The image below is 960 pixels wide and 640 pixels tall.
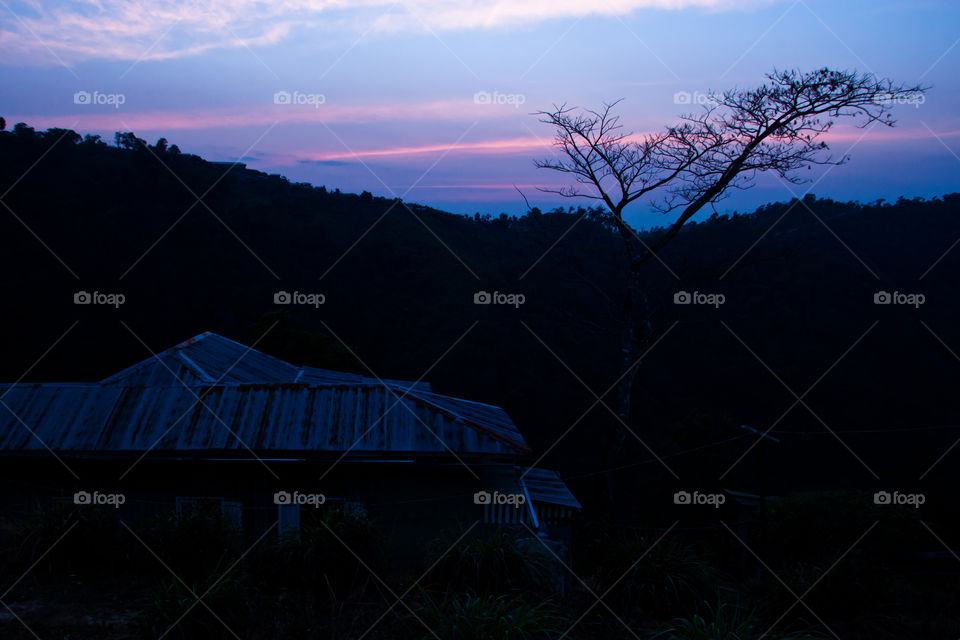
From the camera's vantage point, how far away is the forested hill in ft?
91.7

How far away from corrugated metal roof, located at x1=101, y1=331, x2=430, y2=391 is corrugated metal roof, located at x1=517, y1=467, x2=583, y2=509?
311 cm

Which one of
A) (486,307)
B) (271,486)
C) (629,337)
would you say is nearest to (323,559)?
(271,486)

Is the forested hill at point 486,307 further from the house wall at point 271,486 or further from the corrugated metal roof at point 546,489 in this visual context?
the house wall at point 271,486

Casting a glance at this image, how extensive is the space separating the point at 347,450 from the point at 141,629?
4269 millimetres

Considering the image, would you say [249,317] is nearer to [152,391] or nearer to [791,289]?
[152,391]

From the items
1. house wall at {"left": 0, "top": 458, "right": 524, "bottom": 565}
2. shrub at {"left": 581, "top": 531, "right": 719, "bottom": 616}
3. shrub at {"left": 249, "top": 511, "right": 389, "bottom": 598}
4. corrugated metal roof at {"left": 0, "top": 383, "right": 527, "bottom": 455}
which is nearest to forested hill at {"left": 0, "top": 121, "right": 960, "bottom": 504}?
corrugated metal roof at {"left": 0, "top": 383, "right": 527, "bottom": 455}

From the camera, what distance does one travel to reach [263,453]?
8969mm

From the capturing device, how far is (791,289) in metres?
35.8

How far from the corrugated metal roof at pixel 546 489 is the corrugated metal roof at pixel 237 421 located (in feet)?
6.06

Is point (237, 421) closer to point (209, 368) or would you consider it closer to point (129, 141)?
point (209, 368)

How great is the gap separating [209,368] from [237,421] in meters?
2.63

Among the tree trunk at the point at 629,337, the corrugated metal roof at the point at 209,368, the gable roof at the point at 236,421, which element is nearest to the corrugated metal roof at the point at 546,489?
the tree trunk at the point at 629,337

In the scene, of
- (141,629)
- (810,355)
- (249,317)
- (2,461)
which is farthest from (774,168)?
(249,317)

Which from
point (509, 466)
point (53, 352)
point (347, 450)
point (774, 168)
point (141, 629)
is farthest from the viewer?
point (53, 352)
